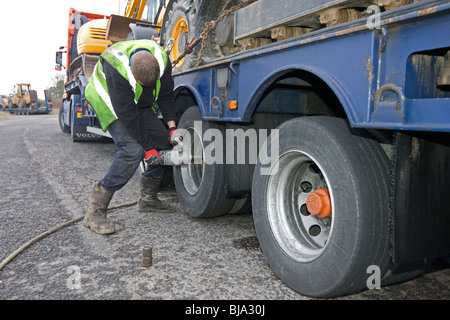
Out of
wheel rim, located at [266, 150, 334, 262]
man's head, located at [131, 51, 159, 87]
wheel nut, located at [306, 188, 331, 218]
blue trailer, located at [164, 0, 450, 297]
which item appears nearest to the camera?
blue trailer, located at [164, 0, 450, 297]

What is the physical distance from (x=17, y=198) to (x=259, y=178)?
3.03 m

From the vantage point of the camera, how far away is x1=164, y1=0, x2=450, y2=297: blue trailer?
153 cm

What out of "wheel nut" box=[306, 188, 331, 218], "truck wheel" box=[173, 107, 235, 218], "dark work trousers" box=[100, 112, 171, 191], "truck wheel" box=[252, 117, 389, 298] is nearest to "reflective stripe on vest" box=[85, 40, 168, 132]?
"dark work trousers" box=[100, 112, 171, 191]

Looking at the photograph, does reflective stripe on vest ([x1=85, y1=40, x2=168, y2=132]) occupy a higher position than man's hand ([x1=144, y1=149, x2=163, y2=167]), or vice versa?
reflective stripe on vest ([x1=85, y1=40, x2=168, y2=132])

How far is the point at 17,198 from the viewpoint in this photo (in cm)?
413

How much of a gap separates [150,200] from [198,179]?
1.74 feet

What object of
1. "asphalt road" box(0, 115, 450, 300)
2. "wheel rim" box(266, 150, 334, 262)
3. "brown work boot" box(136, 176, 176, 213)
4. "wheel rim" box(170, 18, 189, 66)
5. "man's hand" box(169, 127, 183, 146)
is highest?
"wheel rim" box(170, 18, 189, 66)

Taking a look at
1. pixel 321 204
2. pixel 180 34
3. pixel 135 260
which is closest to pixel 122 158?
pixel 135 260

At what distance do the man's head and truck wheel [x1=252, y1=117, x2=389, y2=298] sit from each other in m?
1.27

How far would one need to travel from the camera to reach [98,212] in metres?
3.28

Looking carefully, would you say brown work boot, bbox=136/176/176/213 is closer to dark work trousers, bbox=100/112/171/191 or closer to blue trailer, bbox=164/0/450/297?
dark work trousers, bbox=100/112/171/191

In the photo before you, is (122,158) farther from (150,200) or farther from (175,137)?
(150,200)
